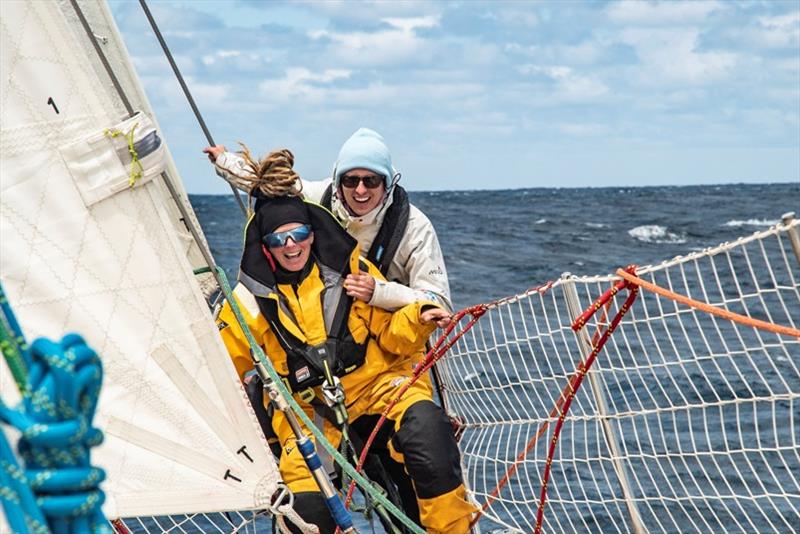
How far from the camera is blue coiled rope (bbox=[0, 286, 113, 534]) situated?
81.0 inches

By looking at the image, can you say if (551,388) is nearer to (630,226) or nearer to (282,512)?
(282,512)

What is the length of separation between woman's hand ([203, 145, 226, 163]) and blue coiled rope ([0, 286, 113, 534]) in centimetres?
369

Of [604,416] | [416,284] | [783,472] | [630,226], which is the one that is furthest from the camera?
[630,226]

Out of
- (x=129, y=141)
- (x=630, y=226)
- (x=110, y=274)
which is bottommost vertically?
(x=630, y=226)

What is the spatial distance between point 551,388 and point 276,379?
765 cm

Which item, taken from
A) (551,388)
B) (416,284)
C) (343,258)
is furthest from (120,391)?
(551,388)

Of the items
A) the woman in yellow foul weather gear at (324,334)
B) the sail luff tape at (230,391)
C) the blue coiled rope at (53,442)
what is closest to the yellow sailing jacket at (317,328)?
the woman in yellow foul weather gear at (324,334)

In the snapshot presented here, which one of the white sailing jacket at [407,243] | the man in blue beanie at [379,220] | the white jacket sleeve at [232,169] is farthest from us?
the white sailing jacket at [407,243]

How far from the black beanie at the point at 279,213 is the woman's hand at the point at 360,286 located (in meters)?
0.30

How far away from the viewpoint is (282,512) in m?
4.35

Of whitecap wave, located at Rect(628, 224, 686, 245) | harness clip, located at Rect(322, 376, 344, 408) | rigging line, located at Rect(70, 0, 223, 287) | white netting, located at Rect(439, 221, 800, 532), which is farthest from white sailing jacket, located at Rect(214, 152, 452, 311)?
whitecap wave, located at Rect(628, 224, 686, 245)

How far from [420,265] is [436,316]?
502 mm

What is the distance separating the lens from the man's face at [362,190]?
18.1 ft

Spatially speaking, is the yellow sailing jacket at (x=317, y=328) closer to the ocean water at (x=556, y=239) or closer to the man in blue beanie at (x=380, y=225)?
the man in blue beanie at (x=380, y=225)
